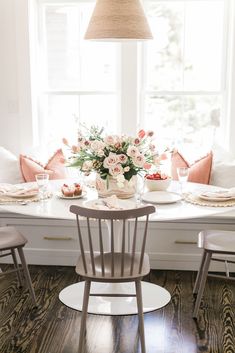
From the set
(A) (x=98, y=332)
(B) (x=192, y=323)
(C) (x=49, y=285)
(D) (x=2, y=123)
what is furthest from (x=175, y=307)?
(D) (x=2, y=123)

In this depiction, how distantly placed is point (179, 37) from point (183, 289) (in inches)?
84.4

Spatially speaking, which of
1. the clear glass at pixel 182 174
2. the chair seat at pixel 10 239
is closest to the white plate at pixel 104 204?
the clear glass at pixel 182 174

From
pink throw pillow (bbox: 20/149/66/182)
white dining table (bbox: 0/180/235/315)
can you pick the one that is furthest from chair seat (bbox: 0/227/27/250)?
pink throw pillow (bbox: 20/149/66/182)

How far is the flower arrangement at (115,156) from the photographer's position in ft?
9.22

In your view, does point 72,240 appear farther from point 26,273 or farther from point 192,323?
point 192,323

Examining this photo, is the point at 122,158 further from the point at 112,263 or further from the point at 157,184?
the point at 112,263

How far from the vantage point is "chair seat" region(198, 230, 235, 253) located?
2887mm

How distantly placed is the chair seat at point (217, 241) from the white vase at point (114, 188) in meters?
0.53

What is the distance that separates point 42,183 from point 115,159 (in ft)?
1.66

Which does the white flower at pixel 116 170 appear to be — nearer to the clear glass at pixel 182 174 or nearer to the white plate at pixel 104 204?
the white plate at pixel 104 204

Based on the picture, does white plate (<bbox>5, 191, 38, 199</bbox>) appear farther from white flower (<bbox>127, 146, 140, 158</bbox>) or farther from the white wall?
the white wall

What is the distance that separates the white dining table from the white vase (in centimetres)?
6

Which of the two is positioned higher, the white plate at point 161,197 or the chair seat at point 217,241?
the white plate at point 161,197

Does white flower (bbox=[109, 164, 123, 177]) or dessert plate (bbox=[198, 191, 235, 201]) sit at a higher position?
white flower (bbox=[109, 164, 123, 177])
